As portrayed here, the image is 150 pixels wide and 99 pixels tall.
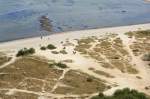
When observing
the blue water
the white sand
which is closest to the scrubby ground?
the white sand

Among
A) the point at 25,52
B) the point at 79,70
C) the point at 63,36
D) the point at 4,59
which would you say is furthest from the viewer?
the point at 63,36

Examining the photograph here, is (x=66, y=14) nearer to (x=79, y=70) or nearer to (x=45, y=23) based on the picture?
(x=45, y=23)

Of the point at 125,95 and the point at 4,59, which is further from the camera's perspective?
the point at 4,59

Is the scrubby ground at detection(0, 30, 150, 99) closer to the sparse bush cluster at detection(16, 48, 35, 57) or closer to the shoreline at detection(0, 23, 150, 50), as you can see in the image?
the sparse bush cluster at detection(16, 48, 35, 57)

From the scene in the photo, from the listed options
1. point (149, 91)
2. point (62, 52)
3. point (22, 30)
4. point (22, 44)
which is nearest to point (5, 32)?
point (22, 30)

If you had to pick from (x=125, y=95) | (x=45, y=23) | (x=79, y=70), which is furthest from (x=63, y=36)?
(x=125, y=95)

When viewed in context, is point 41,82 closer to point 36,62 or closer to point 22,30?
point 36,62

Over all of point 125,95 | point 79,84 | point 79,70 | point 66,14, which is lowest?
point 66,14
